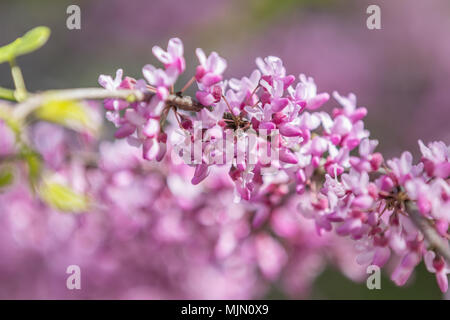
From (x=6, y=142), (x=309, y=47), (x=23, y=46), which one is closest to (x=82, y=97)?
(x=23, y=46)

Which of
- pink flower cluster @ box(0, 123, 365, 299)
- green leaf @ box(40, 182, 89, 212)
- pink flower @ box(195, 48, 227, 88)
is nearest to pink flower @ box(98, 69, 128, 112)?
pink flower @ box(195, 48, 227, 88)

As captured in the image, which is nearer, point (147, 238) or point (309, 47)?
point (147, 238)

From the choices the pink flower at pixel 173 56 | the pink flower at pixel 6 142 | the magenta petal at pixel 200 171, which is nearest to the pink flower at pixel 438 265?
the magenta petal at pixel 200 171

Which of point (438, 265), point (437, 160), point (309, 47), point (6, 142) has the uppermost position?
point (309, 47)

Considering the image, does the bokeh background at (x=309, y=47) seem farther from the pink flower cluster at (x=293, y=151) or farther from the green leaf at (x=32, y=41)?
the green leaf at (x=32, y=41)

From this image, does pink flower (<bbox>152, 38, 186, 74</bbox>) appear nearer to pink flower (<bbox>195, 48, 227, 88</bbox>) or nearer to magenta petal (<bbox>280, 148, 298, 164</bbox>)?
pink flower (<bbox>195, 48, 227, 88</bbox>)

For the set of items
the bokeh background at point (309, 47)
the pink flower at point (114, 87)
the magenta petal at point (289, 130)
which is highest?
the bokeh background at point (309, 47)

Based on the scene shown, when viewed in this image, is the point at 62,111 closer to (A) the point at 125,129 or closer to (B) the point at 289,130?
(A) the point at 125,129
